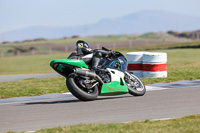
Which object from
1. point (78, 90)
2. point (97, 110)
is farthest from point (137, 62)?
point (97, 110)

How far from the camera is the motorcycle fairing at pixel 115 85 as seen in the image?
33.8 ft

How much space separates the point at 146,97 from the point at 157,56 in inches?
182

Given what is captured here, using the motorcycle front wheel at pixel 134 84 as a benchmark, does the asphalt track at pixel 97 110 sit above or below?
below

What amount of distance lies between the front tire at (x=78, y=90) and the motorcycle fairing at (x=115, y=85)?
24 centimetres

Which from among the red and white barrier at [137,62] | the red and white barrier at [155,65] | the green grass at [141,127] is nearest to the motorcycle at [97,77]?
the green grass at [141,127]

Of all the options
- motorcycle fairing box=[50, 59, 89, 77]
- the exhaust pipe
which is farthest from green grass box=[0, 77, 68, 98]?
the exhaust pipe

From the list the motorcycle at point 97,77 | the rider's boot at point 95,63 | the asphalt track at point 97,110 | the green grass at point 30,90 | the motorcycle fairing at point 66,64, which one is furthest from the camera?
the green grass at point 30,90

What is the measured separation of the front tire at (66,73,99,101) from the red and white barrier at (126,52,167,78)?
218 inches

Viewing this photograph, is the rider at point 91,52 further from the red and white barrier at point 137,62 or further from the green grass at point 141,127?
the red and white barrier at point 137,62

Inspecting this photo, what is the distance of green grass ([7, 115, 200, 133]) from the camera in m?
6.57

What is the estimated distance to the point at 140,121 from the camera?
294 inches

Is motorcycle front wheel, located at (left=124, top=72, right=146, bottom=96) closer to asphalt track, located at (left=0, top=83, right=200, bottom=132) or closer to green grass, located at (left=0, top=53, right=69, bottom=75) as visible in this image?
asphalt track, located at (left=0, top=83, right=200, bottom=132)

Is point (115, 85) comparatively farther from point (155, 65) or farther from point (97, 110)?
point (155, 65)

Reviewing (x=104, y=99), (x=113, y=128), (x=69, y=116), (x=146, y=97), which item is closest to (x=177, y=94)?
(x=146, y=97)
